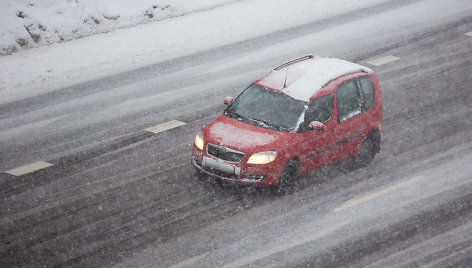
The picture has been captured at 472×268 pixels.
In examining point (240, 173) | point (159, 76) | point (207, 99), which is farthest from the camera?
point (159, 76)

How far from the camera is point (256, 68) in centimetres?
1938

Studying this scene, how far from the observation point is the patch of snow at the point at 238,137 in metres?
12.7

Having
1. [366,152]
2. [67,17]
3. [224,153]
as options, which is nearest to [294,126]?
Result: [224,153]

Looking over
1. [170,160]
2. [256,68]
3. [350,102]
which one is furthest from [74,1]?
[350,102]

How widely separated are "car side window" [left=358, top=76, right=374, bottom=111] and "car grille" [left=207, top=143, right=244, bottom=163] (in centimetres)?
267

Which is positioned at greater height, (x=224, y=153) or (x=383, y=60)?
(x=224, y=153)

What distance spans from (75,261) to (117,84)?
26.5 feet

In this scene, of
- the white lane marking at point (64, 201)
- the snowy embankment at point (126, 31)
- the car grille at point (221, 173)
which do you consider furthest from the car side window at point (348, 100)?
the snowy embankment at point (126, 31)

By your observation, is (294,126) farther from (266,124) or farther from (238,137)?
(238,137)

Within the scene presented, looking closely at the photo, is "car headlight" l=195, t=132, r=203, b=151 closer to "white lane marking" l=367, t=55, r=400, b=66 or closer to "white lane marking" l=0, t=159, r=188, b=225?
"white lane marking" l=0, t=159, r=188, b=225

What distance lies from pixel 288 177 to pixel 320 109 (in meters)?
1.30

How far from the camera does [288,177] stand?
42.7 ft

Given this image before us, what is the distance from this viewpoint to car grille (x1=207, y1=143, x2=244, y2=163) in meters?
12.7

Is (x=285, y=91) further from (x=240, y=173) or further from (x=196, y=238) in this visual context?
(x=196, y=238)
